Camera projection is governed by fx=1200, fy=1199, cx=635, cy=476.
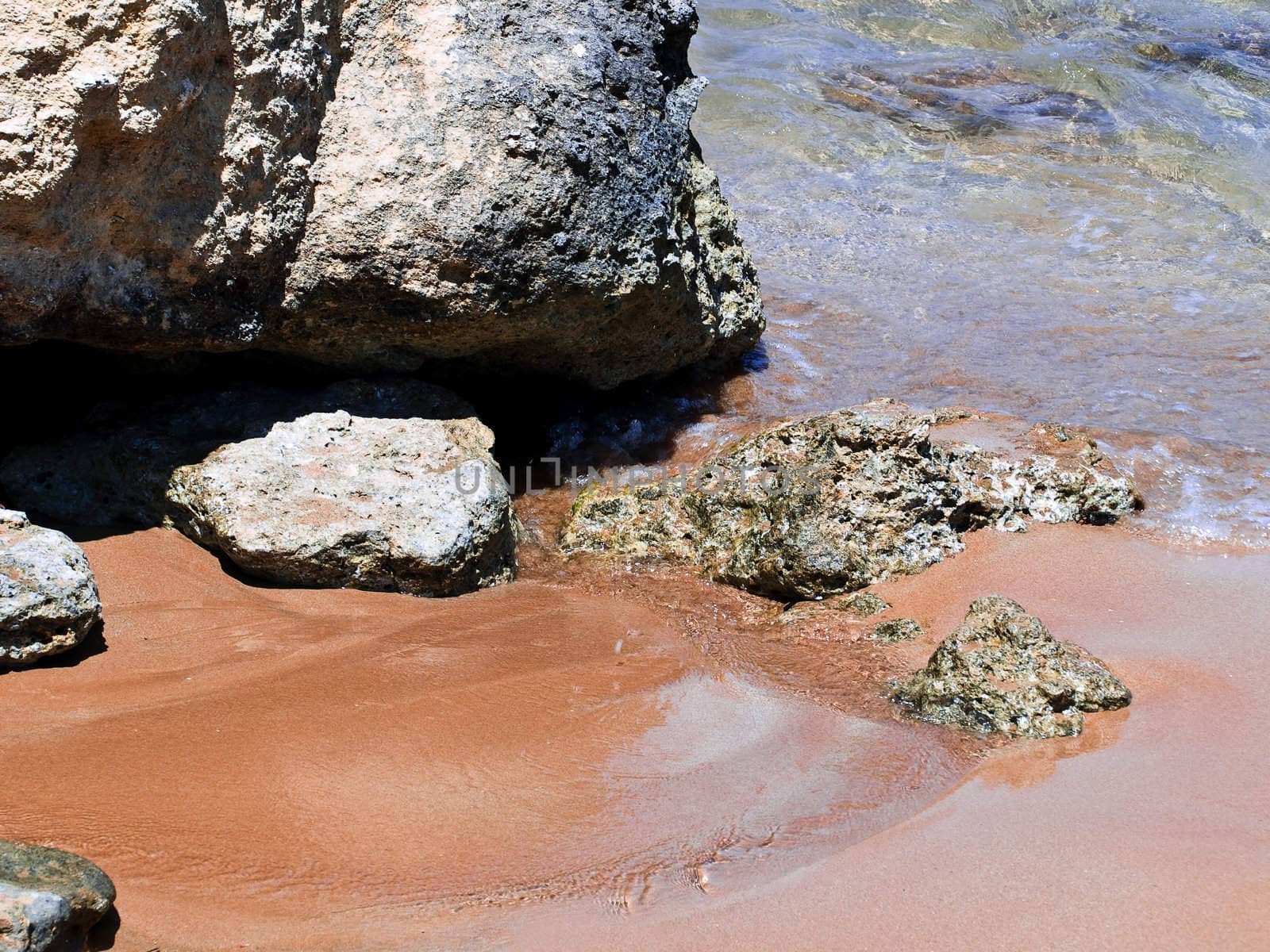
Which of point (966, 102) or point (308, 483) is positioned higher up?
point (966, 102)

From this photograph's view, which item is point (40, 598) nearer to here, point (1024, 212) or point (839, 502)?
point (839, 502)

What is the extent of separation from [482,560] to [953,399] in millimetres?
2567

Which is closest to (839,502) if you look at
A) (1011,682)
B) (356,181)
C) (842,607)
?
(842,607)

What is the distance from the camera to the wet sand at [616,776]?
2297 mm

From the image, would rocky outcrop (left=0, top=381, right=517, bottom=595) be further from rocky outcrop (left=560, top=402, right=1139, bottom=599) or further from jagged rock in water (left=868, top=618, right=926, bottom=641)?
jagged rock in water (left=868, top=618, right=926, bottom=641)

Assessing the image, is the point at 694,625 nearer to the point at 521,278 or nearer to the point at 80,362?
the point at 521,278

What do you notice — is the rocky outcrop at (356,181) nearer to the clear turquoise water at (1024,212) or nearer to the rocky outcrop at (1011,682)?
the clear turquoise water at (1024,212)

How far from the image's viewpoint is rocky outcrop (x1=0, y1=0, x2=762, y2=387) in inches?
132

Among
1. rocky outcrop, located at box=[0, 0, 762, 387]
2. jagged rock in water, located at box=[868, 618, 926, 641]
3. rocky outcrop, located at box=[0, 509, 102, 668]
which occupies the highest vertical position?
rocky outcrop, located at box=[0, 0, 762, 387]

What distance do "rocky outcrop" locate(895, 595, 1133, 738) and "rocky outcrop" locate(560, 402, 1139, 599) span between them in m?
0.79

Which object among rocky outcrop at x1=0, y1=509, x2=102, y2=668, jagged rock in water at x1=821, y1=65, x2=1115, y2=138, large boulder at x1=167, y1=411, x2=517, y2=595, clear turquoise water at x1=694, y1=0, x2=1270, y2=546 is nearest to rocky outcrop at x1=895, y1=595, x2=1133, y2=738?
clear turquoise water at x1=694, y1=0, x2=1270, y2=546

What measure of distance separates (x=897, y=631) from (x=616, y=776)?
1.27 m

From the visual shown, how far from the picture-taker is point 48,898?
2.00 meters

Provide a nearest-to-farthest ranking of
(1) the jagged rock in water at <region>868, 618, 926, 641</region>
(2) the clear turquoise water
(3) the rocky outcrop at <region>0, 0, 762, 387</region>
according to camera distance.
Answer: (3) the rocky outcrop at <region>0, 0, 762, 387</region> → (1) the jagged rock in water at <region>868, 618, 926, 641</region> → (2) the clear turquoise water
